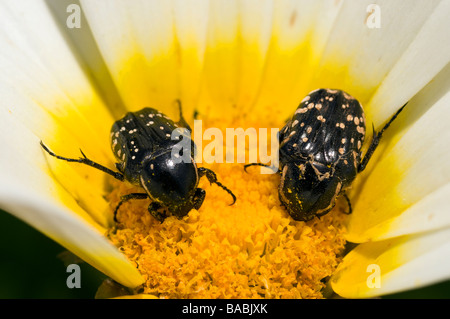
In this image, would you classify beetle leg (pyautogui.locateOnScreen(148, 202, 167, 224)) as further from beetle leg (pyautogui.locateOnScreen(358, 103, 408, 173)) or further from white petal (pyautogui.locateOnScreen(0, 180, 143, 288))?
beetle leg (pyautogui.locateOnScreen(358, 103, 408, 173))

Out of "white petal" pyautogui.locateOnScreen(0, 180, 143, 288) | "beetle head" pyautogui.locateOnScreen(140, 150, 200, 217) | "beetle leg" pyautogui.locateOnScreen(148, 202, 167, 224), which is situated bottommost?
"beetle leg" pyautogui.locateOnScreen(148, 202, 167, 224)

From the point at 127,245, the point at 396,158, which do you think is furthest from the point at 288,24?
the point at 127,245

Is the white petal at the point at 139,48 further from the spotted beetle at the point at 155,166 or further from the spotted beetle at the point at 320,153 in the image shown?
the spotted beetle at the point at 320,153

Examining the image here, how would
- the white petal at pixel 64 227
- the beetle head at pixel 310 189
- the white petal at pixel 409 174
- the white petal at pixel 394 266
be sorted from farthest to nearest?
the beetle head at pixel 310 189 → the white petal at pixel 409 174 → the white petal at pixel 394 266 → the white petal at pixel 64 227

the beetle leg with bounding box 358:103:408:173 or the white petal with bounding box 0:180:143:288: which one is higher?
the white petal with bounding box 0:180:143:288

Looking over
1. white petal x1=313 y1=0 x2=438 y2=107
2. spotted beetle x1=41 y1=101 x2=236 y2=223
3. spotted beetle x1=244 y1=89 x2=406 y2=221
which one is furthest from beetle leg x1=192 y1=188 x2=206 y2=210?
white petal x1=313 y1=0 x2=438 y2=107

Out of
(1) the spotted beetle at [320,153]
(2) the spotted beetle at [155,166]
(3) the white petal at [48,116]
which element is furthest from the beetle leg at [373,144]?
(3) the white petal at [48,116]
